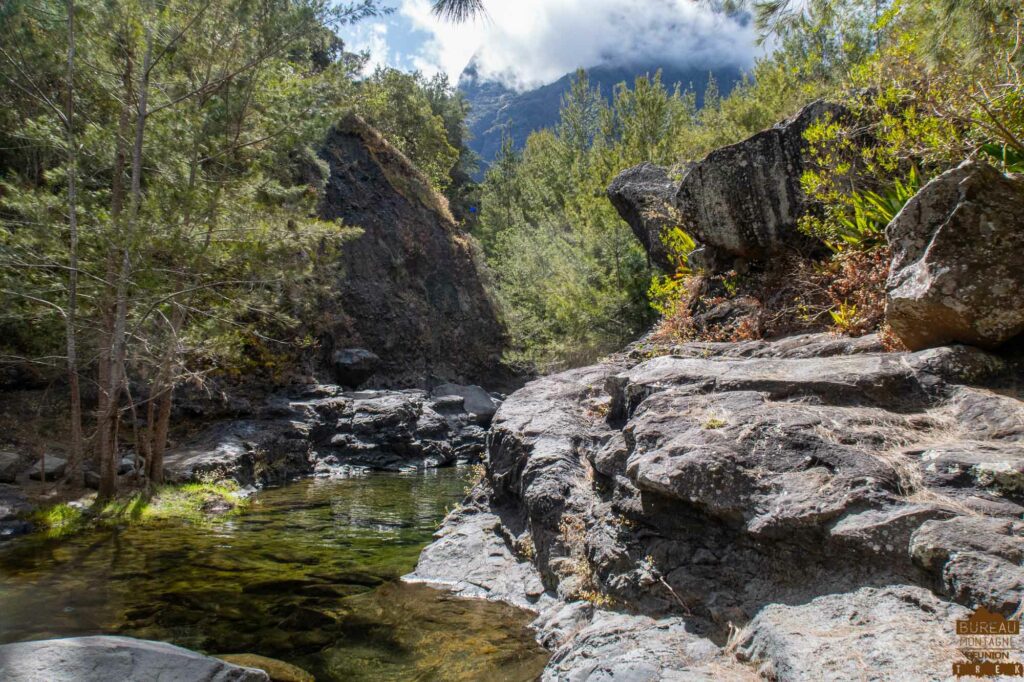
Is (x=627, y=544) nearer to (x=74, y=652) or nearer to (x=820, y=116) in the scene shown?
(x=74, y=652)

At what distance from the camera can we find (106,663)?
10.2 ft

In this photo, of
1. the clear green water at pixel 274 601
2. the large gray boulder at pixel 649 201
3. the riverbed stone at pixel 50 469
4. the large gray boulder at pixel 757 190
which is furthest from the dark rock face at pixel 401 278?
the large gray boulder at pixel 757 190

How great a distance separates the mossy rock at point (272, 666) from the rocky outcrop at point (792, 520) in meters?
1.74

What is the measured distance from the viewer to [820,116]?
787 centimetres

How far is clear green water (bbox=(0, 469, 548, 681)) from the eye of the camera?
181 inches

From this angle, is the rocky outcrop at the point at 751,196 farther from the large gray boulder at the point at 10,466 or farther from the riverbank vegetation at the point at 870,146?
the large gray boulder at the point at 10,466

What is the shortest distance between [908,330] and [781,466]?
6.54 ft

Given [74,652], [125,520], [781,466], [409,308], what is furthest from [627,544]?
[409,308]

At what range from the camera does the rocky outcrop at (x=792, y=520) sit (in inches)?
115

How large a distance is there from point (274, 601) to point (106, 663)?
2.80 metres

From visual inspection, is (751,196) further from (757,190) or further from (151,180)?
(151,180)

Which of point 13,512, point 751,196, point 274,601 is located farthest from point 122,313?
point 751,196

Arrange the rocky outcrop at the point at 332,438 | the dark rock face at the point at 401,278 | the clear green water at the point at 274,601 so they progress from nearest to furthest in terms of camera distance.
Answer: the clear green water at the point at 274,601 → the rocky outcrop at the point at 332,438 → the dark rock face at the point at 401,278

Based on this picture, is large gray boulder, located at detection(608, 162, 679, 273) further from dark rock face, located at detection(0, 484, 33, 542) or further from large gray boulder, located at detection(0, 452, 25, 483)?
large gray boulder, located at detection(0, 452, 25, 483)
